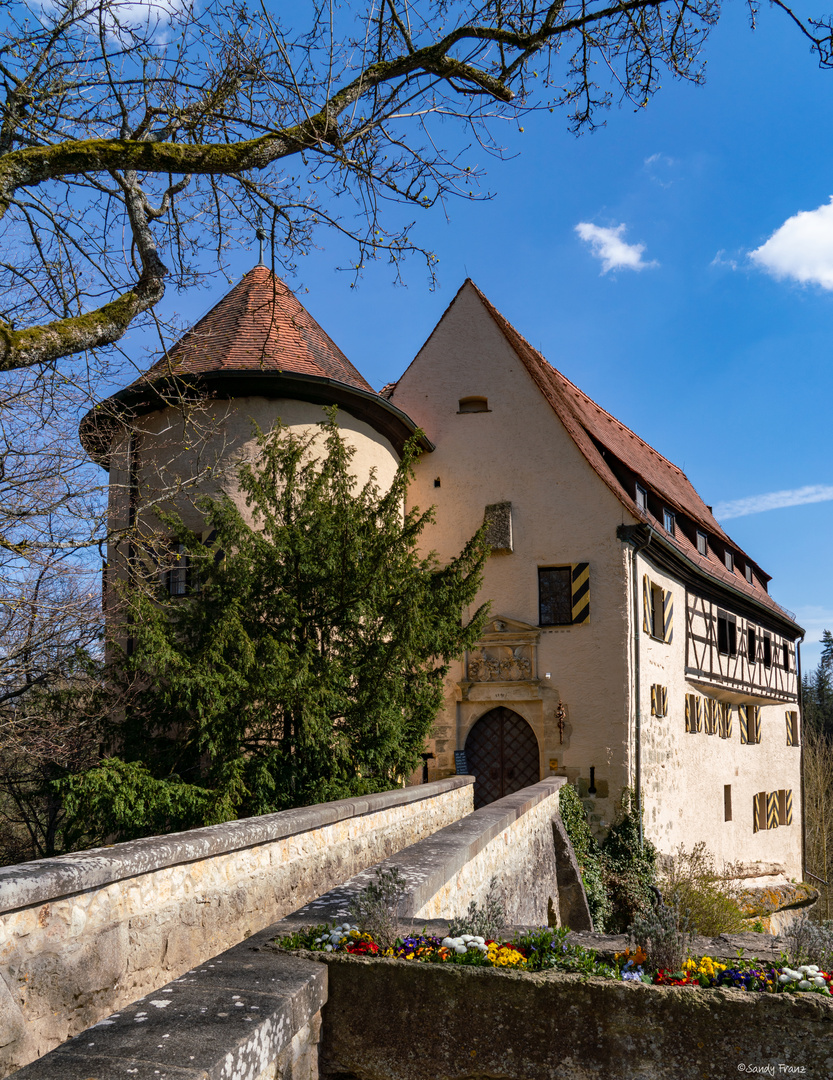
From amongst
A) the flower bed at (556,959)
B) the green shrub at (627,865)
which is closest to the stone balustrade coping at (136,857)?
the flower bed at (556,959)

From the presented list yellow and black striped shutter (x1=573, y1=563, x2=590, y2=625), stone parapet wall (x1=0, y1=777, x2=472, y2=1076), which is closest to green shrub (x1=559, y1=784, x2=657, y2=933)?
yellow and black striped shutter (x1=573, y1=563, x2=590, y2=625)

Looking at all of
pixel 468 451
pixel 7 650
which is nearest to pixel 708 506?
pixel 468 451

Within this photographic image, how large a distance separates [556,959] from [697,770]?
52.5 ft

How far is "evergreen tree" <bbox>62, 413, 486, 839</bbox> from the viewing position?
860cm

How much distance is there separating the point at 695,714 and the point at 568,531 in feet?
17.2

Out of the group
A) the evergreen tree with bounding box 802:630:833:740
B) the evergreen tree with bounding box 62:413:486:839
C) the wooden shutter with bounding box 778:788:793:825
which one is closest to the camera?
the evergreen tree with bounding box 62:413:486:839

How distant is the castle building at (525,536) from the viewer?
13.3 metres

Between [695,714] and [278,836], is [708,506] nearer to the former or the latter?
[695,714]

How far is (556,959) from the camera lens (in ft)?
9.70

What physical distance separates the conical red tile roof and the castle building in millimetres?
46

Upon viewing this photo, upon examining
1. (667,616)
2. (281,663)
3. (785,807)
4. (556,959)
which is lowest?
(785,807)

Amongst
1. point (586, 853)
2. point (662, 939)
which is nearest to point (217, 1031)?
point (662, 939)

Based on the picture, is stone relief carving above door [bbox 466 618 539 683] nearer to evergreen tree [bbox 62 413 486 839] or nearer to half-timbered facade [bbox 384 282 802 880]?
half-timbered facade [bbox 384 282 802 880]
